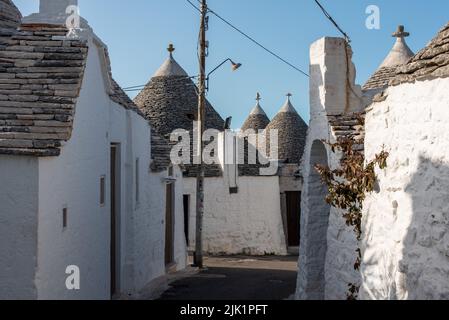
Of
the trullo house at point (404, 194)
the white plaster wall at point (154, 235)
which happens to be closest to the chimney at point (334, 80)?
the trullo house at point (404, 194)

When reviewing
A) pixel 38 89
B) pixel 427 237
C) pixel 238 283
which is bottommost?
pixel 238 283

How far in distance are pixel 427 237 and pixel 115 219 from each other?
6622mm

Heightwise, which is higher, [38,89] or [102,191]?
[38,89]

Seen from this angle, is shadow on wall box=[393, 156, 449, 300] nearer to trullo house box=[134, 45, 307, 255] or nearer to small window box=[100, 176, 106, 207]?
→ small window box=[100, 176, 106, 207]

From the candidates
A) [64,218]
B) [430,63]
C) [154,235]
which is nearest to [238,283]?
[154,235]

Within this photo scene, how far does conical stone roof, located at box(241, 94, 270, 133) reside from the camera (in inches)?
925

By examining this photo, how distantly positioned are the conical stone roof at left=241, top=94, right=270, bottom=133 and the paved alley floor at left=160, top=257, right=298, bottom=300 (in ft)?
26.7

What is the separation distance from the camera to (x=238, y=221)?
62.1ft

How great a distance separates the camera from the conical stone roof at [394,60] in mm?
14039

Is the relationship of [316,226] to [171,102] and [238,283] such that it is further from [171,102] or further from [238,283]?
[171,102]

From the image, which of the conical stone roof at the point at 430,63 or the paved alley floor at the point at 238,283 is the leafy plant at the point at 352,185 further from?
the paved alley floor at the point at 238,283

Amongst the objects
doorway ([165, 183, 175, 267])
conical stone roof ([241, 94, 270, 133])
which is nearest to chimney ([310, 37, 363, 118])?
doorway ([165, 183, 175, 267])
